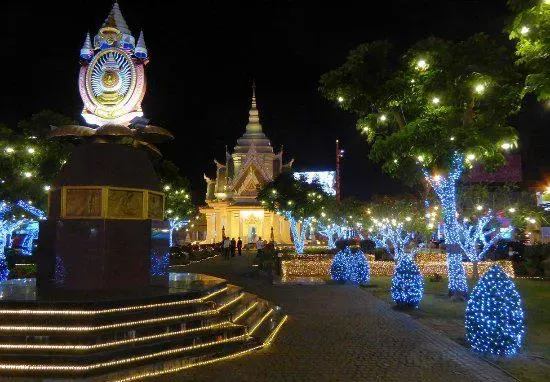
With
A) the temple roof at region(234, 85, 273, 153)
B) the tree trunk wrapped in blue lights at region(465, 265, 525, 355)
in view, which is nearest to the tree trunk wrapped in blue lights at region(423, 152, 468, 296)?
the tree trunk wrapped in blue lights at region(465, 265, 525, 355)

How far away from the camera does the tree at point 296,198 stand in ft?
125

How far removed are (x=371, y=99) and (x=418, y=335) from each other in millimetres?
7402

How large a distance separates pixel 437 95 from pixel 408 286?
5.46 meters

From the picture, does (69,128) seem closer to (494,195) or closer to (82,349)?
(82,349)

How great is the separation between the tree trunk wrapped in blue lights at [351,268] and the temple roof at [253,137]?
1816 inches

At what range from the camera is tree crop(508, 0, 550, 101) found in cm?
765

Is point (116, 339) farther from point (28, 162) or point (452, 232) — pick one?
point (28, 162)

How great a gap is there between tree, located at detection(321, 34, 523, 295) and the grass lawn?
182 cm

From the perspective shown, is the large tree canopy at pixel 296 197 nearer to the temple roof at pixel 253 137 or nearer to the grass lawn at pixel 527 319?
the grass lawn at pixel 527 319

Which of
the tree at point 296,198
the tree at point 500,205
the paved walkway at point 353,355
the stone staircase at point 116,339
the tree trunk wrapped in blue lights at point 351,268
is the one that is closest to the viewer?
the stone staircase at point 116,339

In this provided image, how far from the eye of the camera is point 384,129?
1694cm

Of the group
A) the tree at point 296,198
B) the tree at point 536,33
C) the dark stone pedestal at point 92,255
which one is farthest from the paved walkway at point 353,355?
the tree at point 296,198

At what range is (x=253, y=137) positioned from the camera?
70875mm

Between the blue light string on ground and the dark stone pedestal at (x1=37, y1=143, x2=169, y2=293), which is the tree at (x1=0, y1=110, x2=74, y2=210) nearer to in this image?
the blue light string on ground
